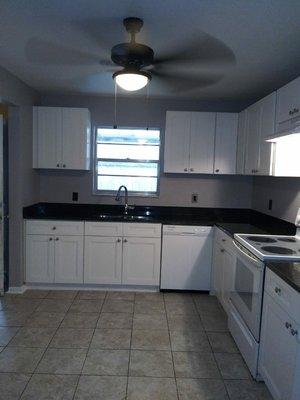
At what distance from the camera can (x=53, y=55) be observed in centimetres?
249

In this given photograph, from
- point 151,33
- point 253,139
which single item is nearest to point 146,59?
point 151,33

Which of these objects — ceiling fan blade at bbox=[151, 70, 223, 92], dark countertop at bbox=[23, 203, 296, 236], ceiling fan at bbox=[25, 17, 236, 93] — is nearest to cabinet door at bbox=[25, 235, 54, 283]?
dark countertop at bbox=[23, 203, 296, 236]

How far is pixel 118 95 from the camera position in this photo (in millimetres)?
3779

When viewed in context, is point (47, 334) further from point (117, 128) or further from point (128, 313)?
point (117, 128)

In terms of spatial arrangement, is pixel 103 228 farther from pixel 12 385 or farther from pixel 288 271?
pixel 288 271

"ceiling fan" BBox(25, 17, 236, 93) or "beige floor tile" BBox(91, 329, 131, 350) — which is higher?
"ceiling fan" BBox(25, 17, 236, 93)

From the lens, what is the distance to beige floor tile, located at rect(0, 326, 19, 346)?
96.0 inches

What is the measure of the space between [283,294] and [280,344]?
0.29 m

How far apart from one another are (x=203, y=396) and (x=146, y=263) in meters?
1.70

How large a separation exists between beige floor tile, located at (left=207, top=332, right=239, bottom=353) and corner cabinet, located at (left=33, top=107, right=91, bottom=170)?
2339mm

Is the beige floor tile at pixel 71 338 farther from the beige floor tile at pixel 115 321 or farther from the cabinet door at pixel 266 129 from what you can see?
the cabinet door at pixel 266 129

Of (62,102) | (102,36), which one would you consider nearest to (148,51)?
(102,36)

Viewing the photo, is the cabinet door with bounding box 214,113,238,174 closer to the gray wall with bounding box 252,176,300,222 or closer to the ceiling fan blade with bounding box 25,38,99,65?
the gray wall with bounding box 252,176,300,222

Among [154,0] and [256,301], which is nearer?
[154,0]
